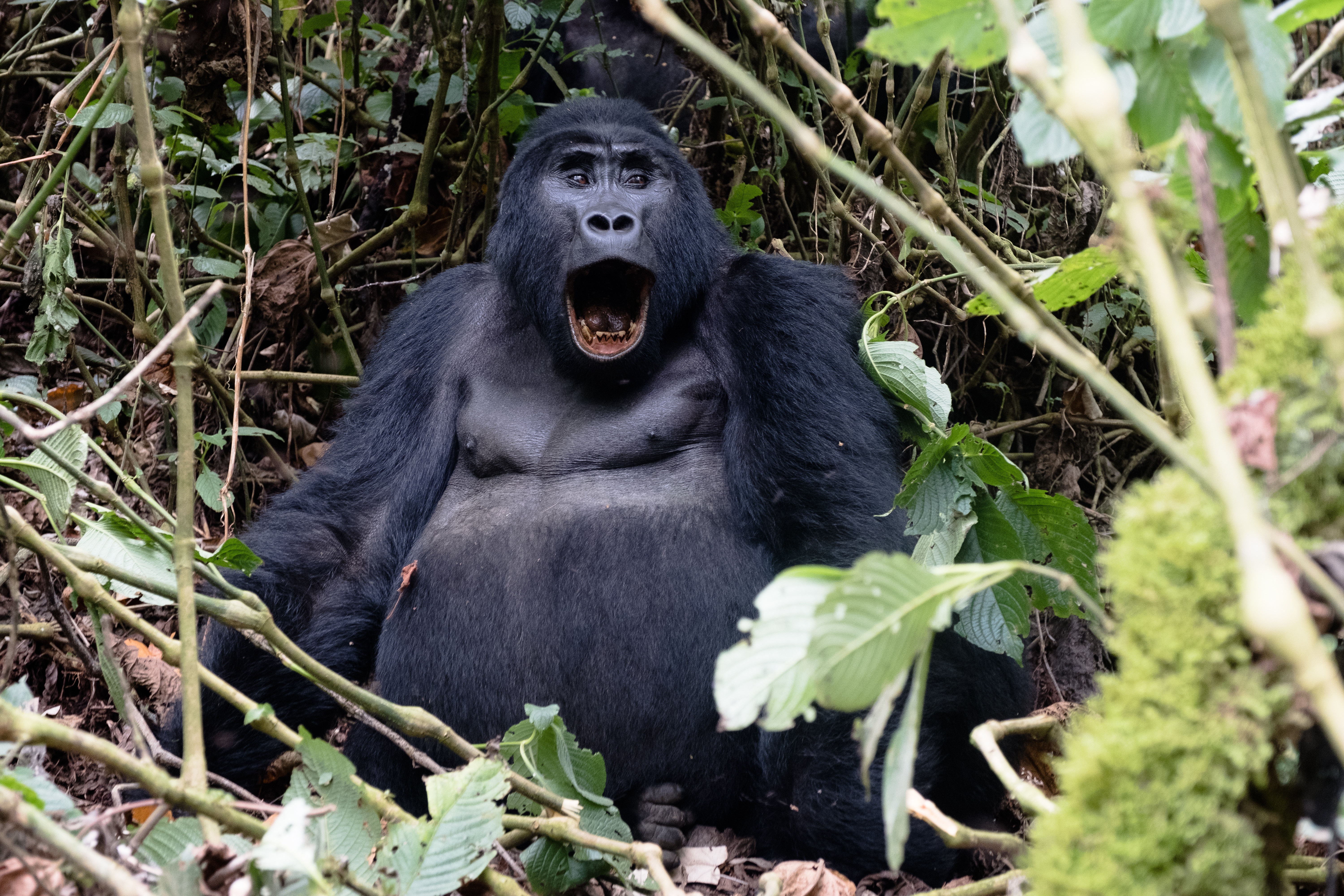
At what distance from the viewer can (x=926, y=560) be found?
2359mm

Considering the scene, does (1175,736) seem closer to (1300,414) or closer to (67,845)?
(1300,414)

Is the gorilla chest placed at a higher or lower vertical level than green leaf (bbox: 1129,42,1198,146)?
lower

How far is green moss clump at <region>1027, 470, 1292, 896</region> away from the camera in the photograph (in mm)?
859

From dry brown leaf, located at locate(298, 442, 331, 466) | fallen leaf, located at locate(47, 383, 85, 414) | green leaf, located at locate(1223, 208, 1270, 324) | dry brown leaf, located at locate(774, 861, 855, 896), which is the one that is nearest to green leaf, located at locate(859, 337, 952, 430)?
dry brown leaf, located at locate(774, 861, 855, 896)

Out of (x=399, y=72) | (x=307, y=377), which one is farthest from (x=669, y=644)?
(x=399, y=72)

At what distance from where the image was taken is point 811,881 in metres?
2.14

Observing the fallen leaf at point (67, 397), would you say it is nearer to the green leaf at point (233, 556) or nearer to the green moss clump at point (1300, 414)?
the green leaf at point (233, 556)

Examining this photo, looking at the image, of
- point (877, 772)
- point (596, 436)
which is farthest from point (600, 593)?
point (877, 772)

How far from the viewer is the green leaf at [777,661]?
104 centimetres

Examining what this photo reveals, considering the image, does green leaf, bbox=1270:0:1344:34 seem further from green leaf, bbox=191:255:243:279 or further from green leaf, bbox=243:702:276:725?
green leaf, bbox=191:255:243:279

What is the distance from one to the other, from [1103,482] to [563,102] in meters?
1.93

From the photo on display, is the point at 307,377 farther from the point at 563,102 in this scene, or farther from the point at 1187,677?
the point at 1187,677

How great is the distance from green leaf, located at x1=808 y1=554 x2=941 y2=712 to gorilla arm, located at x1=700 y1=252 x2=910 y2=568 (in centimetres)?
145

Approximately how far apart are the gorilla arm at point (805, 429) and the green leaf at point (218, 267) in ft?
5.26
